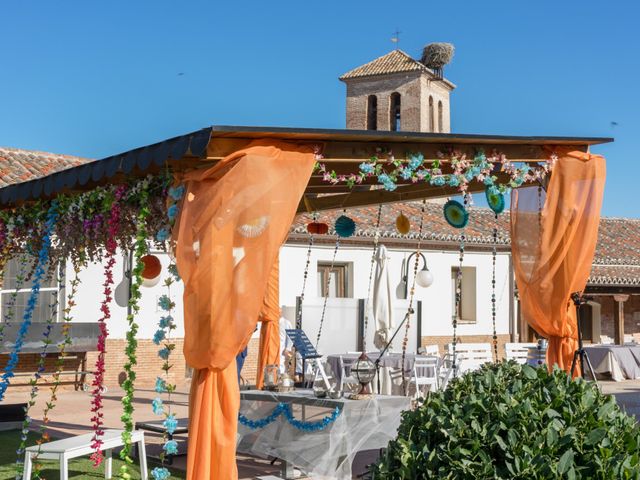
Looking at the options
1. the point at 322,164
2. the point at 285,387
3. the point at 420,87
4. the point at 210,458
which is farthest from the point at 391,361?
the point at 420,87

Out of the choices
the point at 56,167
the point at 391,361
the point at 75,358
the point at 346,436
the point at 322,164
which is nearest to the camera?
the point at 322,164

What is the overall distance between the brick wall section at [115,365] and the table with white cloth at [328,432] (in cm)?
760

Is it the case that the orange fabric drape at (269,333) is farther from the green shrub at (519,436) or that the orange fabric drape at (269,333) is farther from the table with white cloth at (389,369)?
the green shrub at (519,436)

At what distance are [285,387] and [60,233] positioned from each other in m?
2.69

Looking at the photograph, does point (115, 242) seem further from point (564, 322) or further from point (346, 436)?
point (564, 322)

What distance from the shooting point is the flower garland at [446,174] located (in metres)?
6.59

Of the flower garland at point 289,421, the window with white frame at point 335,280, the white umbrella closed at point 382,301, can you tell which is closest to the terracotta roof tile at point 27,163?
the window with white frame at point 335,280

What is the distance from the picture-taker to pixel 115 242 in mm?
6586

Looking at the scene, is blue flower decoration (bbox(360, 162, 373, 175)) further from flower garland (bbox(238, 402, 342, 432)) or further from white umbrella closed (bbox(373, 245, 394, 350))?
white umbrella closed (bbox(373, 245, 394, 350))

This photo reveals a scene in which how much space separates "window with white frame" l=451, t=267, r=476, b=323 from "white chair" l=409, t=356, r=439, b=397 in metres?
9.99

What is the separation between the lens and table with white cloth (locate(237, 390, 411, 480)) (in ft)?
22.9

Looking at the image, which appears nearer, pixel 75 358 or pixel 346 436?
pixel 346 436

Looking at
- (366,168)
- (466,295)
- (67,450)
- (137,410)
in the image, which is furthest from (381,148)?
(466,295)

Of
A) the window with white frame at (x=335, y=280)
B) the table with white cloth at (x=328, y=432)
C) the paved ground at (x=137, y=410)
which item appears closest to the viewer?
the table with white cloth at (x=328, y=432)
